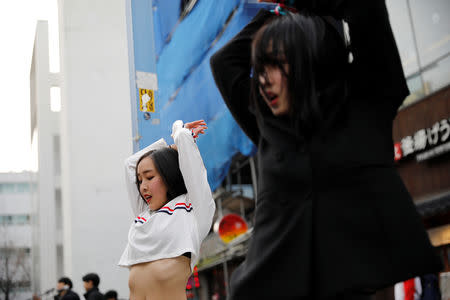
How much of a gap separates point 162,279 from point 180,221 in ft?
1.01

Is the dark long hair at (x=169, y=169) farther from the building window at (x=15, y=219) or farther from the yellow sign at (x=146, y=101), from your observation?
the building window at (x=15, y=219)

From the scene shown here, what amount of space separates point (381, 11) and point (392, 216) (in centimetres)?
55

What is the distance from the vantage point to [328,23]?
5.09 ft

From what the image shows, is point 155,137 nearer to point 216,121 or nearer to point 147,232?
point 147,232

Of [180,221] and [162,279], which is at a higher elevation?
[180,221]

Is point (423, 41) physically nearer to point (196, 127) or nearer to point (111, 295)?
point (111, 295)

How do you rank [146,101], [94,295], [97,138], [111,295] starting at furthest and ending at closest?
[97,138] → [111,295] → [94,295] → [146,101]

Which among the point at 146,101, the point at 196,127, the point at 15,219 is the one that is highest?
the point at 15,219

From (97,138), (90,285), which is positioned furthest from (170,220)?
(97,138)

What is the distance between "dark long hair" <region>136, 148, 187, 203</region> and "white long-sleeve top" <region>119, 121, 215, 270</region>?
58 millimetres

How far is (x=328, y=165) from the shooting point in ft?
4.48

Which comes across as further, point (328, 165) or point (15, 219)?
point (15, 219)

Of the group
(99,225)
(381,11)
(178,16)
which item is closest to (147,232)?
(381,11)

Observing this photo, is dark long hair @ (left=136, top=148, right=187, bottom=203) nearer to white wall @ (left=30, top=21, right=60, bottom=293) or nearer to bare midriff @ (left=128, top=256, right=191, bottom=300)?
bare midriff @ (left=128, top=256, right=191, bottom=300)
